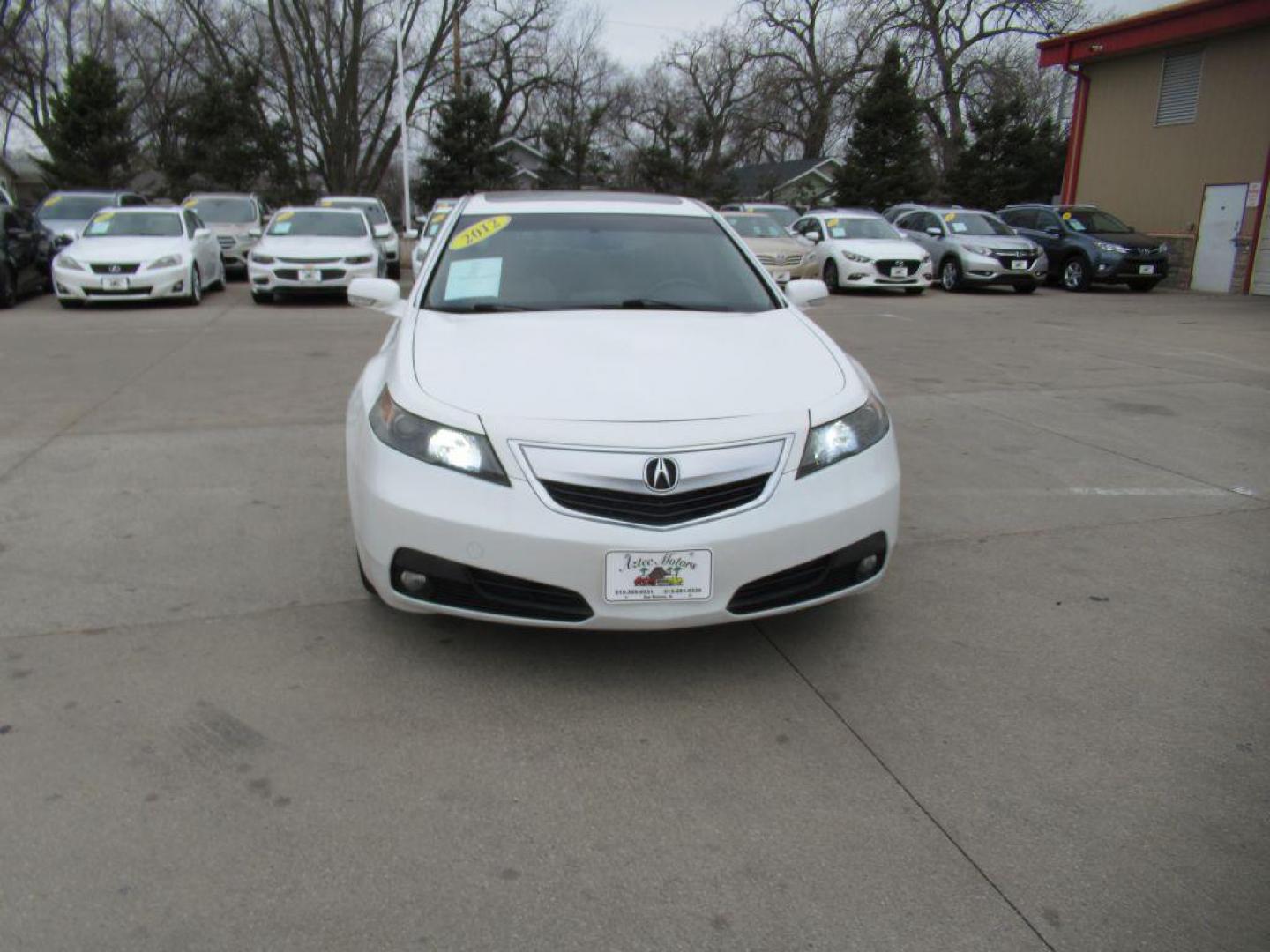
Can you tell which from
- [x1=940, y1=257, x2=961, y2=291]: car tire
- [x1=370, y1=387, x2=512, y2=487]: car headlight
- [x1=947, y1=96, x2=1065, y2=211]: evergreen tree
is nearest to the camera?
[x1=370, y1=387, x2=512, y2=487]: car headlight

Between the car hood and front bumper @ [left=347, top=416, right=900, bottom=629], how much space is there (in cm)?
29

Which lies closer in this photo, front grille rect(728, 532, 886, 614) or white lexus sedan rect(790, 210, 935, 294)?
front grille rect(728, 532, 886, 614)

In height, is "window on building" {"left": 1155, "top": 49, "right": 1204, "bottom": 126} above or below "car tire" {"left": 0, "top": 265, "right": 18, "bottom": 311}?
above

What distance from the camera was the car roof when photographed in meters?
5.05

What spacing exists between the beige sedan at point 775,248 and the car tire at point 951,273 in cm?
267

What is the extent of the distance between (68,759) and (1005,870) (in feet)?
8.35

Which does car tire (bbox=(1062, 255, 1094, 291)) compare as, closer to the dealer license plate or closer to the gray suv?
the gray suv

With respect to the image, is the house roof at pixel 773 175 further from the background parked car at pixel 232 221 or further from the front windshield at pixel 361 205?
the background parked car at pixel 232 221

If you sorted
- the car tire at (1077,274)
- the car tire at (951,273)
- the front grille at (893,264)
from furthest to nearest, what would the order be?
the car tire at (1077,274), the car tire at (951,273), the front grille at (893,264)

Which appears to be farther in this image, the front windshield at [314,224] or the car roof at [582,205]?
the front windshield at [314,224]

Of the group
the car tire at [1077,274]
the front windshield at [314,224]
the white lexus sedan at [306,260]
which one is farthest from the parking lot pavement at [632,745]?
the car tire at [1077,274]

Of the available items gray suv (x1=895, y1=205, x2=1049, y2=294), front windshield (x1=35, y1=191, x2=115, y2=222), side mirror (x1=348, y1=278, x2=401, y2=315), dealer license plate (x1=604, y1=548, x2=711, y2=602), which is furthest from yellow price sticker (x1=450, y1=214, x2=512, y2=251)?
front windshield (x1=35, y1=191, x2=115, y2=222)

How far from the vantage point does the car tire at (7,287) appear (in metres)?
14.1

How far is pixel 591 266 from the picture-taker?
4.66 metres
